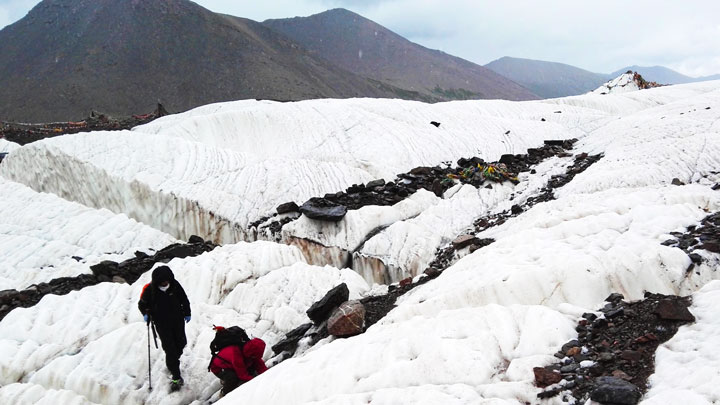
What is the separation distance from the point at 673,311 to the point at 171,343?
7.03m

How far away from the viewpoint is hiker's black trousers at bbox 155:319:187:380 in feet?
22.8

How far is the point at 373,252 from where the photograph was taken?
11.8m

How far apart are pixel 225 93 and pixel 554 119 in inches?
3579

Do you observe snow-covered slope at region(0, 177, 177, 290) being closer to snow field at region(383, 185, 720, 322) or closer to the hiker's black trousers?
the hiker's black trousers

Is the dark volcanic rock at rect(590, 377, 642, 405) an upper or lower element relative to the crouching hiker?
upper

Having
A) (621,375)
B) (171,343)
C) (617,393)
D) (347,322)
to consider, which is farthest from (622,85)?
(171,343)

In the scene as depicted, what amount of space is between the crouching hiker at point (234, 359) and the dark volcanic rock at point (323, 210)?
5.72m

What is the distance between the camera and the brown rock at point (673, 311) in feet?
15.5

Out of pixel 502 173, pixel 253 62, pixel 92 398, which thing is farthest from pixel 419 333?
pixel 253 62

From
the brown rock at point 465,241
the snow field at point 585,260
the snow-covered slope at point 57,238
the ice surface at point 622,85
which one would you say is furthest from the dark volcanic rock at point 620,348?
the ice surface at point 622,85

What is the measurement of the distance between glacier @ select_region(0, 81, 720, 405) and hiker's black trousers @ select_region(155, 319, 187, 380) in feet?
1.06

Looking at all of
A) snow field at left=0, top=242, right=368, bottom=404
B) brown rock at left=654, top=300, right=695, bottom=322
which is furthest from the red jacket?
brown rock at left=654, top=300, right=695, bottom=322

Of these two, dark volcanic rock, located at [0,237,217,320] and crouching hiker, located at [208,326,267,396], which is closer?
crouching hiker, located at [208,326,267,396]

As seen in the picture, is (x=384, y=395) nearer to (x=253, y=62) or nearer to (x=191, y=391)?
(x=191, y=391)
